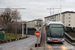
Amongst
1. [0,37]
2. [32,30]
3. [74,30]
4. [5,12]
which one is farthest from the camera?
[32,30]

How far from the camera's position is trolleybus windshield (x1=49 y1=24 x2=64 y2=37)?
65.4ft

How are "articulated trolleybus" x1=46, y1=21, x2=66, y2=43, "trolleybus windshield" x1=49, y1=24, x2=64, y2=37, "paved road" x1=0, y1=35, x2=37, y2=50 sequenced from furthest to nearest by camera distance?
"paved road" x1=0, y1=35, x2=37, y2=50 < "trolleybus windshield" x1=49, y1=24, x2=64, y2=37 < "articulated trolleybus" x1=46, y1=21, x2=66, y2=43

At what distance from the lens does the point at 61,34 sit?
19.9 meters

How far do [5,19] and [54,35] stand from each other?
156ft

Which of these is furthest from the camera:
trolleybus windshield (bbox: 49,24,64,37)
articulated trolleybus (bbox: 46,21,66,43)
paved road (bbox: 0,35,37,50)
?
paved road (bbox: 0,35,37,50)

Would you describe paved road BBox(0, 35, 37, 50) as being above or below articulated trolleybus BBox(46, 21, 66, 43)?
below

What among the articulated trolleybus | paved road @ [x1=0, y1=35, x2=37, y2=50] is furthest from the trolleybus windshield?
paved road @ [x1=0, y1=35, x2=37, y2=50]

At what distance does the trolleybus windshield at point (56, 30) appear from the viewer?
1994 centimetres

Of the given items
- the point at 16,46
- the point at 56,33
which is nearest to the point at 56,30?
the point at 56,33

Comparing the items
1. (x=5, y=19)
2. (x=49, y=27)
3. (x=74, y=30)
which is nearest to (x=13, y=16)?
(x=5, y=19)

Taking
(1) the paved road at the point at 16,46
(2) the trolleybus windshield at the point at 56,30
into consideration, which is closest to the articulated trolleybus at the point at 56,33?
(2) the trolleybus windshield at the point at 56,30

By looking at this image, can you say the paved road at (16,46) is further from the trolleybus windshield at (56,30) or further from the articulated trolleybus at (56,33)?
the trolleybus windshield at (56,30)

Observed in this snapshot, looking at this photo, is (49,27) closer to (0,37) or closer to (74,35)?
(0,37)

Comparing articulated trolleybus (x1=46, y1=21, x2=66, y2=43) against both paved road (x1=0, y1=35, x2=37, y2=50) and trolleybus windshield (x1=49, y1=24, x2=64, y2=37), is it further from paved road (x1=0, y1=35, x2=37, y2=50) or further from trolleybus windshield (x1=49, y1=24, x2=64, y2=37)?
paved road (x1=0, y1=35, x2=37, y2=50)
